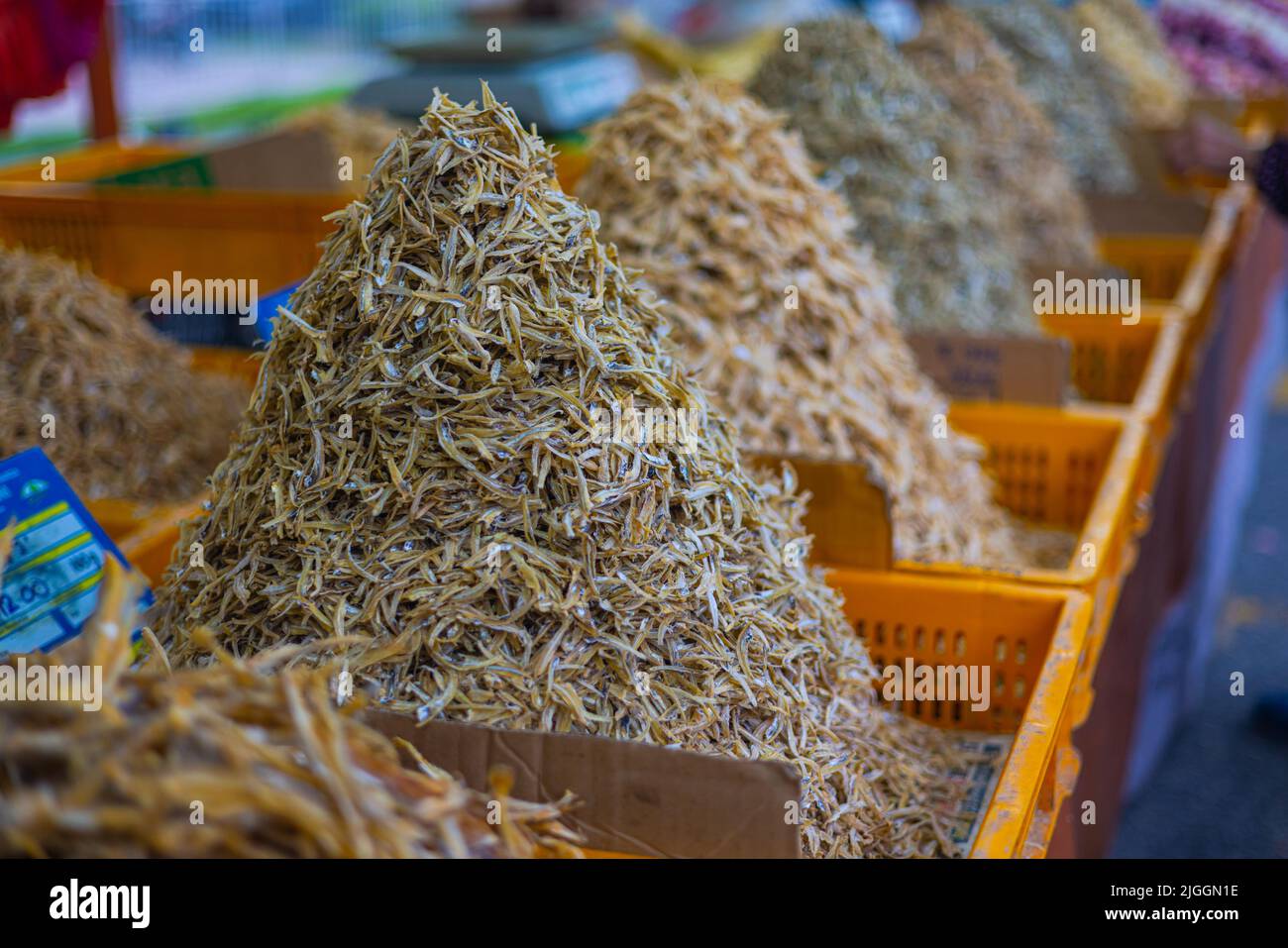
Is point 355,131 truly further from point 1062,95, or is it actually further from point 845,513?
point 845,513

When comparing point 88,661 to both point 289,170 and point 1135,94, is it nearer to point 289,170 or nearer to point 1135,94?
point 289,170

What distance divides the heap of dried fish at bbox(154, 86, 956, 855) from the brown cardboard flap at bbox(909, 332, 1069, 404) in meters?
1.34

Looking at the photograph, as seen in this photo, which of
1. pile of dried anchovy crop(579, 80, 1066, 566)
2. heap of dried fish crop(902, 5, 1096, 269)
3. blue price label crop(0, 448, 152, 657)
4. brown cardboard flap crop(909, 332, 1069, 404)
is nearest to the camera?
blue price label crop(0, 448, 152, 657)

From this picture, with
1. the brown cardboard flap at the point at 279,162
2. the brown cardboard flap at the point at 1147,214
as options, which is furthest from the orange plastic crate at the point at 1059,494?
the brown cardboard flap at the point at 279,162

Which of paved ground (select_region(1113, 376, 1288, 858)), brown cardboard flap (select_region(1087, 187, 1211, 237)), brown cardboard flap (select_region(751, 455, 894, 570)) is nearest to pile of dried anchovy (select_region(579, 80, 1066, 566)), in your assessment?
brown cardboard flap (select_region(751, 455, 894, 570))

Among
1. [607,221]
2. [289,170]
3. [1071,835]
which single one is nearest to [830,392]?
[607,221]

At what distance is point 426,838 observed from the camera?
0.90 m

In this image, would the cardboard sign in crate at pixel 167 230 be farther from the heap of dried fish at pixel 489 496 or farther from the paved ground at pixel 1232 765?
the paved ground at pixel 1232 765

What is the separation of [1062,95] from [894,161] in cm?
207

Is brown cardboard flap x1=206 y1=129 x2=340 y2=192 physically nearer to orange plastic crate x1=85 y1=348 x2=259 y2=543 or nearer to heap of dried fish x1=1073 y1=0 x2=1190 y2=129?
orange plastic crate x1=85 y1=348 x2=259 y2=543

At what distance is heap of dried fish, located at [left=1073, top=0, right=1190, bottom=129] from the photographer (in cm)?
535

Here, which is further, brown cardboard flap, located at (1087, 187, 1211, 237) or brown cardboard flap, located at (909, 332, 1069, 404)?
brown cardboard flap, located at (1087, 187, 1211, 237)
